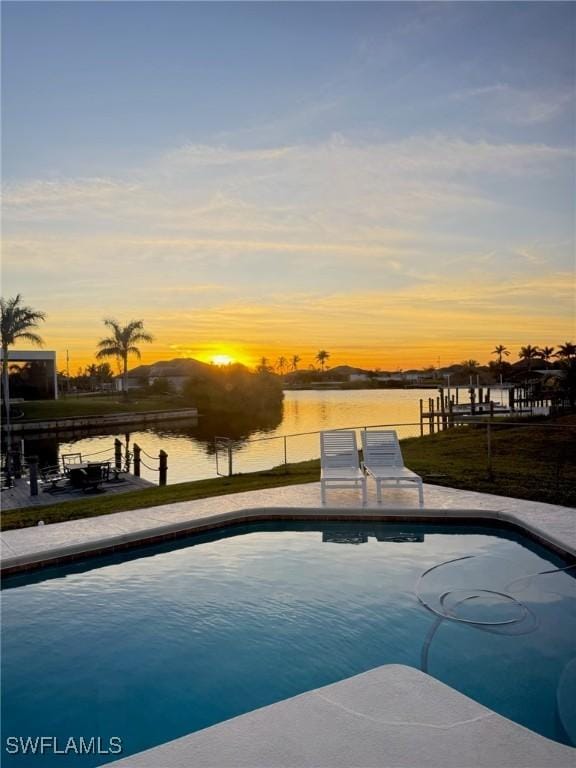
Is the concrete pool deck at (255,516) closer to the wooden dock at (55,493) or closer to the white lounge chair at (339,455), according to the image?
the white lounge chair at (339,455)

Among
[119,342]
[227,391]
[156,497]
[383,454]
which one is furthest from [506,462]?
[227,391]

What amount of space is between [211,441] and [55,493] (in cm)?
1766

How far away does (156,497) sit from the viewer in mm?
9141

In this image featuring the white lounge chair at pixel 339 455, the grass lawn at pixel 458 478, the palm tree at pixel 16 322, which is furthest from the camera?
the palm tree at pixel 16 322

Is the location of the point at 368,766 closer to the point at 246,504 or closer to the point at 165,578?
the point at 165,578

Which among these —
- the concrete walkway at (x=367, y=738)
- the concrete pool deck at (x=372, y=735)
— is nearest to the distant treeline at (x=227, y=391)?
the concrete pool deck at (x=372, y=735)

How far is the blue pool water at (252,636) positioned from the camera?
3.71 m

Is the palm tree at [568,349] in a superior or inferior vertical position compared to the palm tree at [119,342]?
inferior

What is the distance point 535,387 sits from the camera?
135 ft

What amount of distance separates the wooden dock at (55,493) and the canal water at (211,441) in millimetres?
1141

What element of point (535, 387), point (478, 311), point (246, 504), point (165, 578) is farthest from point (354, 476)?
point (535, 387)

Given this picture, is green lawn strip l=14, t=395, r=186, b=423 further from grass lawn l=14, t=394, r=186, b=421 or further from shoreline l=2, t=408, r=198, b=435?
shoreline l=2, t=408, r=198, b=435

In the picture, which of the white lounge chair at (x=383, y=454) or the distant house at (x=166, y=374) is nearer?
the white lounge chair at (x=383, y=454)

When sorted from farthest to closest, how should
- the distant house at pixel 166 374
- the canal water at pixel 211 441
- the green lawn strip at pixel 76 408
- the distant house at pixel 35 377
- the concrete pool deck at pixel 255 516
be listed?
1. the distant house at pixel 166 374
2. the distant house at pixel 35 377
3. the green lawn strip at pixel 76 408
4. the canal water at pixel 211 441
5. the concrete pool deck at pixel 255 516
